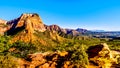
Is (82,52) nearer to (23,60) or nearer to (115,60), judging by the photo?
(115,60)

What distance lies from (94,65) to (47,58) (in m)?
10.6

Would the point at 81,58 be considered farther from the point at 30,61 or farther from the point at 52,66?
the point at 30,61

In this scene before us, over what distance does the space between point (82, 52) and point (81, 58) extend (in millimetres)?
1547

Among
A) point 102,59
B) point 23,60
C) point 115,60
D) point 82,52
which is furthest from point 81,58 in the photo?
point 23,60

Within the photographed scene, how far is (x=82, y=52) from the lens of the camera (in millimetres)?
55250

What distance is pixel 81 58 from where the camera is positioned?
54.3m

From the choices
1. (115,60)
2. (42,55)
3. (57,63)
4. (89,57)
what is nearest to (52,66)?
(57,63)

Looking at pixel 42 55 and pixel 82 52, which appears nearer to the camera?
pixel 82 52

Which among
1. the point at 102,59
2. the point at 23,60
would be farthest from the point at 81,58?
the point at 23,60

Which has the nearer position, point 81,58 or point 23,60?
point 81,58

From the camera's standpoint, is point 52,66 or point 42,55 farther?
point 42,55

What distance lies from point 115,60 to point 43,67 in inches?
647

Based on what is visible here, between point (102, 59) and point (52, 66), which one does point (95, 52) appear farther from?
point (52, 66)

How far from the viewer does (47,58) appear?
2291 inches
